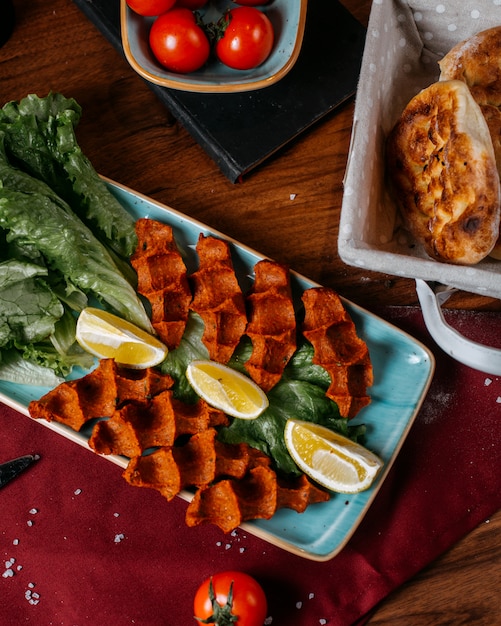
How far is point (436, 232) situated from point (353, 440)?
1.91ft

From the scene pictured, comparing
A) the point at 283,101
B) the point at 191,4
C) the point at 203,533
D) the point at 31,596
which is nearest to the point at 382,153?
the point at 283,101

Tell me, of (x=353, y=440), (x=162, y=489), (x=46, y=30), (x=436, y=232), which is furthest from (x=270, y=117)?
(x=162, y=489)

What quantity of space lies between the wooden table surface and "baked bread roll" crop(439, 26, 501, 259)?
401 millimetres

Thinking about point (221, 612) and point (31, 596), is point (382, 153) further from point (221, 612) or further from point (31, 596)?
point (31, 596)

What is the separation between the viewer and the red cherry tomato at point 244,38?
1932mm

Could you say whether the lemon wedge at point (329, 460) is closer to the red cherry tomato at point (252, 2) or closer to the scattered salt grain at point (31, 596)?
the scattered salt grain at point (31, 596)

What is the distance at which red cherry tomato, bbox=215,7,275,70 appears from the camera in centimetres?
193

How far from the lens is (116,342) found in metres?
1.90

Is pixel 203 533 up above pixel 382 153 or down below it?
below

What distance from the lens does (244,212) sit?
6.84ft

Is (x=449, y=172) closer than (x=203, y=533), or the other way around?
(x=449, y=172)

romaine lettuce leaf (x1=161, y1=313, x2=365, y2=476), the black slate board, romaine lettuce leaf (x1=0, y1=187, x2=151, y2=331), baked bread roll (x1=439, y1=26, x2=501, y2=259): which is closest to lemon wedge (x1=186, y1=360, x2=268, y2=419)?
romaine lettuce leaf (x1=161, y1=313, x2=365, y2=476)

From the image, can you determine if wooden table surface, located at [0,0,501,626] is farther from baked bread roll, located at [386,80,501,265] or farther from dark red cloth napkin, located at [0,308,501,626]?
baked bread roll, located at [386,80,501,265]

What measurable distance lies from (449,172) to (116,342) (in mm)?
931
